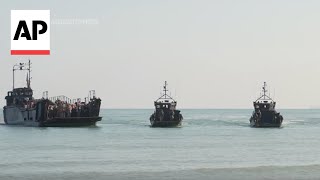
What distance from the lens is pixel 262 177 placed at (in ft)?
208

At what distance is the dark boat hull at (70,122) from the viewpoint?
168875 millimetres

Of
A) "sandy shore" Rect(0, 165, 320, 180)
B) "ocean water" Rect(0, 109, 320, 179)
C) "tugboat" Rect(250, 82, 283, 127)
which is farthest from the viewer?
"tugboat" Rect(250, 82, 283, 127)

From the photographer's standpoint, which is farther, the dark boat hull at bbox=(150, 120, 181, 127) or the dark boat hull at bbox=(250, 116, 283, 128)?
the dark boat hull at bbox=(150, 120, 181, 127)

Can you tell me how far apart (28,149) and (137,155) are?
20.9m

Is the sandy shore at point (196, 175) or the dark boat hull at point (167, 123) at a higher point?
the sandy shore at point (196, 175)

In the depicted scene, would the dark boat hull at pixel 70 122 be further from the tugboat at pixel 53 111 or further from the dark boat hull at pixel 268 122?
the dark boat hull at pixel 268 122

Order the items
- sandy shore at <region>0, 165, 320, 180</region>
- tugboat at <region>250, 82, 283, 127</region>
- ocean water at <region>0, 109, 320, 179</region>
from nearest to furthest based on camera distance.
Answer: sandy shore at <region>0, 165, 320, 180</region>, ocean water at <region>0, 109, 320, 179</region>, tugboat at <region>250, 82, 283, 127</region>

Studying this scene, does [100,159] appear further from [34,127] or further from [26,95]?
[26,95]

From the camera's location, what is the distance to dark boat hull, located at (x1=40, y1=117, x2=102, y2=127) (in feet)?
554

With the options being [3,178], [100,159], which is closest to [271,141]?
[100,159]

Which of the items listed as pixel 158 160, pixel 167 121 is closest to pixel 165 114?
pixel 167 121

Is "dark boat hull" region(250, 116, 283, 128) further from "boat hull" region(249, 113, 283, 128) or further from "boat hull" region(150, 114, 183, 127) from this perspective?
"boat hull" region(150, 114, 183, 127)

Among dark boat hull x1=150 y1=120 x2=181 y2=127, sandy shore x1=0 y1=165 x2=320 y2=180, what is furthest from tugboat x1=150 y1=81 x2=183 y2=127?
sandy shore x1=0 y1=165 x2=320 y2=180

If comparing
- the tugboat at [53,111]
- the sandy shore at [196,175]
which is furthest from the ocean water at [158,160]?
the tugboat at [53,111]
